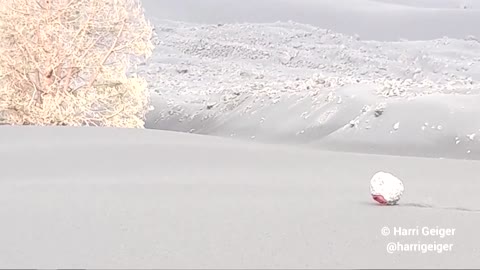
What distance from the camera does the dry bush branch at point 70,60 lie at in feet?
32.9

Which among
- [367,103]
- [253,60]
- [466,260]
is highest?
[253,60]

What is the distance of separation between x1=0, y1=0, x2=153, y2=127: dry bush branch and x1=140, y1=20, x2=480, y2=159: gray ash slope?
231 cm

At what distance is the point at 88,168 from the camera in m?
6.18

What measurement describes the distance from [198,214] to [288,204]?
2.07 ft

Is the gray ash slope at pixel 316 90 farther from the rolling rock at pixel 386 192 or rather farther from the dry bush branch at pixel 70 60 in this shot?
the rolling rock at pixel 386 192

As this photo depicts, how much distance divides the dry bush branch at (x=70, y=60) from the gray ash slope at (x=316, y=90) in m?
2.31

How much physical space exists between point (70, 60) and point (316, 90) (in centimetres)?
435

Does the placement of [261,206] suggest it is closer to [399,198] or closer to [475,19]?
[399,198]

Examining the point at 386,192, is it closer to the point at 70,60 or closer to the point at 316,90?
the point at 70,60

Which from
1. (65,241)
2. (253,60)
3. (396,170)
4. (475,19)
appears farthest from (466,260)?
(475,19)

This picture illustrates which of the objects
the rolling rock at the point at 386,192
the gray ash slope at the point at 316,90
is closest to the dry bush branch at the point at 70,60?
the gray ash slope at the point at 316,90

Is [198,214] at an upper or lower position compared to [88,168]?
lower

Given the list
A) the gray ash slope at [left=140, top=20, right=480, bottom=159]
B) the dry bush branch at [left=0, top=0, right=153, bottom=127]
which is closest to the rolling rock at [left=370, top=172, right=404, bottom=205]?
the gray ash slope at [left=140, top=20, right=480, bottom=159]

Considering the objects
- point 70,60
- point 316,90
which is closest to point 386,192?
point 70,60
